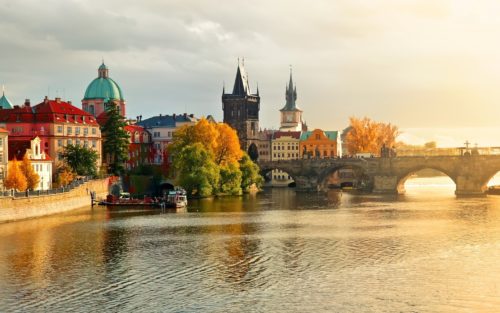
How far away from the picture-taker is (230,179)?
5344 inches

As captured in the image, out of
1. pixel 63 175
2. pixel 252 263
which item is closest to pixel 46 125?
pixel 63 175

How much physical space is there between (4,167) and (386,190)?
74728mm

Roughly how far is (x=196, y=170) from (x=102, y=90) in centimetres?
6017

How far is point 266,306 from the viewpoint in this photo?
45688 millimetres

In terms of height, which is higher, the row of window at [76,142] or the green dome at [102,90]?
the green dome at [102,90]

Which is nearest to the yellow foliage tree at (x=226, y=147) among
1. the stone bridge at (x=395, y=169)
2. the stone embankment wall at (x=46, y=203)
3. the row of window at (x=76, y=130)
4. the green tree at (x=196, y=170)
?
the green tree at (x=196, y=170)

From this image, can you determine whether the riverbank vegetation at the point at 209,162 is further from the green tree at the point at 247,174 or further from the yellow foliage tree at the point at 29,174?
the yellow foliage tree at the point at 29,174

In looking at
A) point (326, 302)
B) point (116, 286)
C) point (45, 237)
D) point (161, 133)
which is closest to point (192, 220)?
point (45, 237)

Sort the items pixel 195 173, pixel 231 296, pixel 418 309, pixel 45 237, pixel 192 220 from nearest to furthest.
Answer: pixel 418 309, pixel 231 296, pixel 45 237, pixel 192 220, pixel 195 173

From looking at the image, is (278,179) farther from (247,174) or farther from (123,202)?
(123,202)

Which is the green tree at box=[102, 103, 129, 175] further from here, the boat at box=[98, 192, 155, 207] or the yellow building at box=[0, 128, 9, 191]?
the yellow building at box=[0, 128, 9, 191]

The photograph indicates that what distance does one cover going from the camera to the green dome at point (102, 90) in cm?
17912

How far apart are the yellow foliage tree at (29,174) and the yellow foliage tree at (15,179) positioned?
10.9ft

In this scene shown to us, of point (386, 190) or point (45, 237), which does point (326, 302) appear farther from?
point (386, 190)
